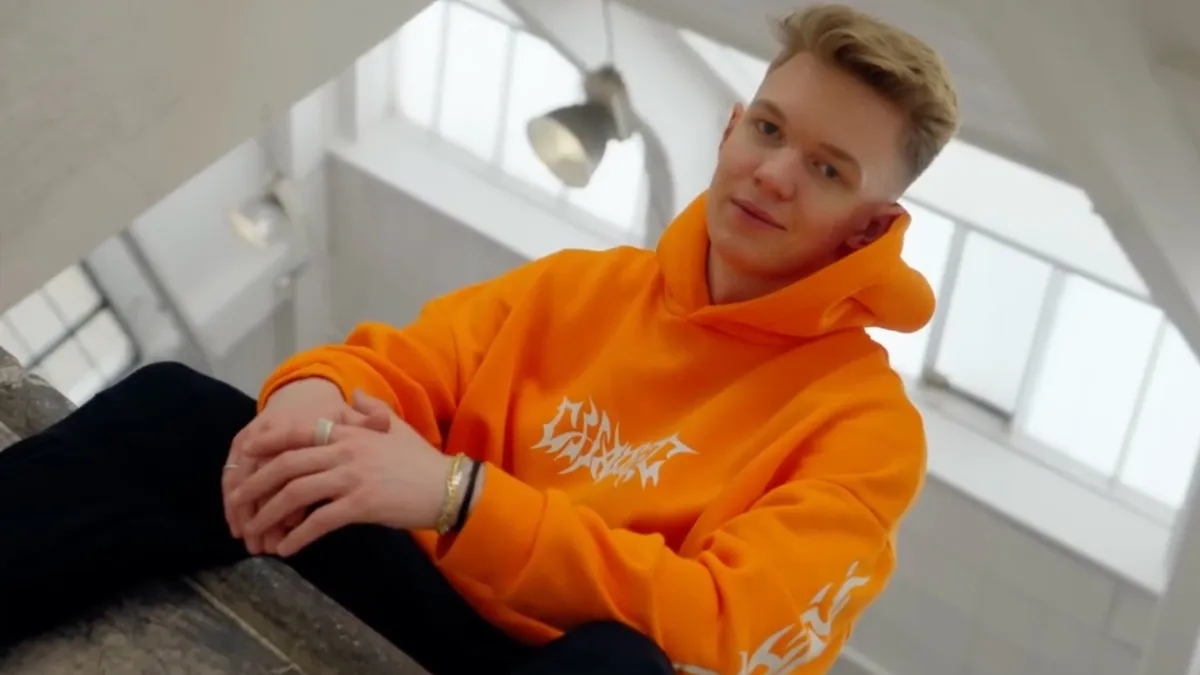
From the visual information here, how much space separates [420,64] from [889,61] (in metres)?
2.28

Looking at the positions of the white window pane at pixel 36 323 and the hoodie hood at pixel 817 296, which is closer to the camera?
the hoodie hood at pixel 817 296

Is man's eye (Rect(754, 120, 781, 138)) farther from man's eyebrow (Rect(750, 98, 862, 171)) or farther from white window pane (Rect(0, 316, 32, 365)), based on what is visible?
white window pane (Rect(0, 316, 32, 365))

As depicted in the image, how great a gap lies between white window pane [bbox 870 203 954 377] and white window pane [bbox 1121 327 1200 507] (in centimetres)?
40

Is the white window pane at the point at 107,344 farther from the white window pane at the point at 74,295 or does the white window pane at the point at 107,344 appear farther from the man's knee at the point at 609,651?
the man's knee at the point at 609,651

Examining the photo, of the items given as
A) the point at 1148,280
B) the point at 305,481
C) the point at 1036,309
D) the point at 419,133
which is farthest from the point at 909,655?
the point at 305,481

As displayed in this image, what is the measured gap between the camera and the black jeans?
940 millimetres

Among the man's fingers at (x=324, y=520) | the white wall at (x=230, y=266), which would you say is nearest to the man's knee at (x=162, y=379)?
the man's fingers at (x=324, y=520)

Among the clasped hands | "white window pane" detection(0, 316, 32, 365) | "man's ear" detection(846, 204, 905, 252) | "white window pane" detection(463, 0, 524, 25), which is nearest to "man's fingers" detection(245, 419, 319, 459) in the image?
the clasped hands

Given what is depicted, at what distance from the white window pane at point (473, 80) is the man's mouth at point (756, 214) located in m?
1.98

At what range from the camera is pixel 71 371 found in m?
2.75

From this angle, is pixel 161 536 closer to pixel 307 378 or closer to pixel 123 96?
pixel 307 378

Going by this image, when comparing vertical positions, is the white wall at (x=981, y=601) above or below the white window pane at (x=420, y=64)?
below

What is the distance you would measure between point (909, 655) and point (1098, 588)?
48cm

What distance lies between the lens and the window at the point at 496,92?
9.65 feet
